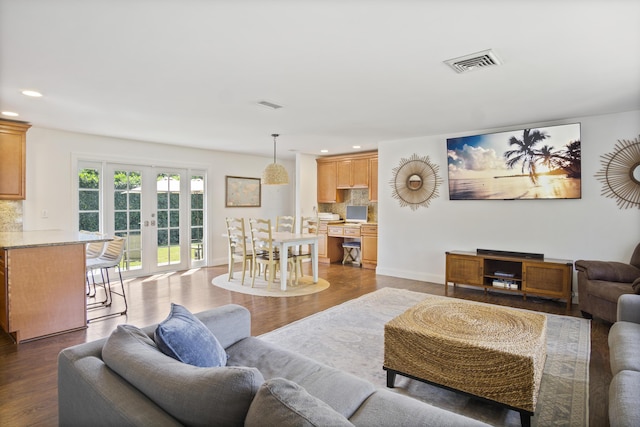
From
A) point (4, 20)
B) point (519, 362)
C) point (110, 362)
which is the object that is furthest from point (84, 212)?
point (519, 362)

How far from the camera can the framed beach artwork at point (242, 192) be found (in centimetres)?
745

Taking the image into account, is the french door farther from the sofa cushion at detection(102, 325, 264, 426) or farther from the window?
the sofa cushion at detection(102, 325, 264, 426)

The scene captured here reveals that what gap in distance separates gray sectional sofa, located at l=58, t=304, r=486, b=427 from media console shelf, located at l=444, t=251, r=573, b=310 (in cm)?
375

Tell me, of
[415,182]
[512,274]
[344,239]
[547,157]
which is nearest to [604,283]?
[512,274]

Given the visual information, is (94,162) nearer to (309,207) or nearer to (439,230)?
(309,207)

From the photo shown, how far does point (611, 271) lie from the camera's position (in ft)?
12.4

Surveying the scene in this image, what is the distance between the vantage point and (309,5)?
191cm

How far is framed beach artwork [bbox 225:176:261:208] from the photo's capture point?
7.45m

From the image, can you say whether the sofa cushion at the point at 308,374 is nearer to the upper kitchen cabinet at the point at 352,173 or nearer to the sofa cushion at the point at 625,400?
the sofa cushion at the point at 625,400

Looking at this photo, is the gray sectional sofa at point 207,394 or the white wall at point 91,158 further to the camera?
the white wall at point 91,158

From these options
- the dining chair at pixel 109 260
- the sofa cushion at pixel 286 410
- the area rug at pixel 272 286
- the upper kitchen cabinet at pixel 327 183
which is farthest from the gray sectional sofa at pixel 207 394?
the upper kitchen cabinet at pixel 327 183

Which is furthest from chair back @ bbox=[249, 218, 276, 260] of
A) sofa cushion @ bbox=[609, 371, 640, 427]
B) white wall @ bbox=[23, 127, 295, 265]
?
sofa cushion @ bbox=[609, 371, 640, 427]

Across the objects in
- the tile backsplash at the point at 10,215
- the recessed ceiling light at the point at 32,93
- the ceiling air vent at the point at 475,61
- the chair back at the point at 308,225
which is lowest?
the chair back at the point at 308,225

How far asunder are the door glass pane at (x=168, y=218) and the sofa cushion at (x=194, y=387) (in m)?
5.52
